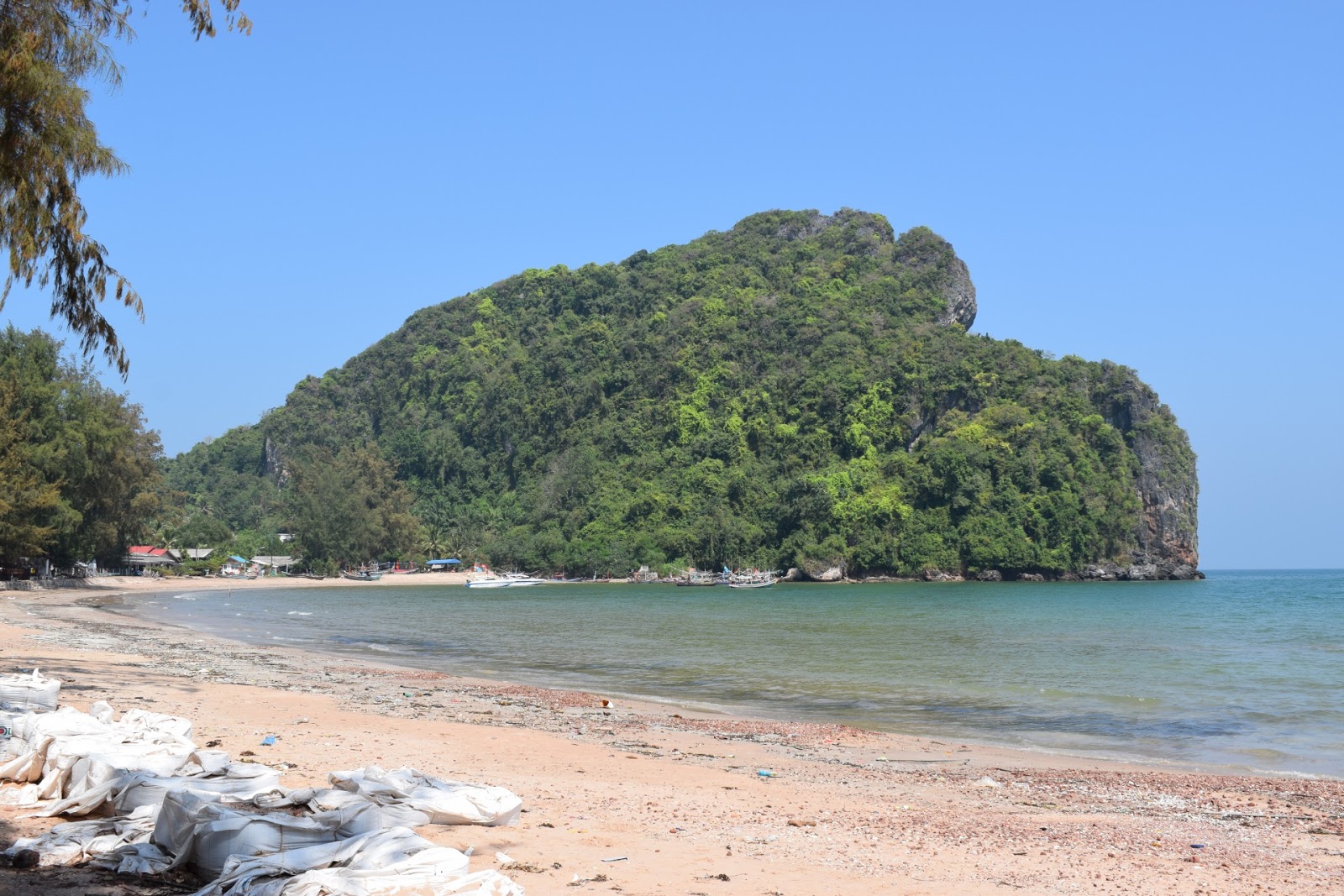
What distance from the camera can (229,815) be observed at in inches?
224

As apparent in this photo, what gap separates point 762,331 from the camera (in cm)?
13862

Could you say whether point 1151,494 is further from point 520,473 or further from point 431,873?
point 431,873

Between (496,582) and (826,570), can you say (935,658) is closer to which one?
(496,582)

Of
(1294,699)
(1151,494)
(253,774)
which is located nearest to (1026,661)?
(1294,699)

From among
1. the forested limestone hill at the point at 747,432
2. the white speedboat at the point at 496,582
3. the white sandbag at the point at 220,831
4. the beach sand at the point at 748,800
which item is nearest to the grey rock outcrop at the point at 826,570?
the forested limestone hill at the point at 747,432

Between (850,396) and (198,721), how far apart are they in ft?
373

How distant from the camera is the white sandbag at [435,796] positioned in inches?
271

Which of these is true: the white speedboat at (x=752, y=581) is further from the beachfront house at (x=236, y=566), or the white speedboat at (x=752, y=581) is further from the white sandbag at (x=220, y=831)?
the white sandbag at (x=220, y=831)

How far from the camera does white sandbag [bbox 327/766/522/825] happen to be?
6.89 metres

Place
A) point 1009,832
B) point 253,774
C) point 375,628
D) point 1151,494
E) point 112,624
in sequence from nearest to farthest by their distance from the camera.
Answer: point 253,774 → point 1009,832 → point 112,624 → point 375,628 → point 1151,494

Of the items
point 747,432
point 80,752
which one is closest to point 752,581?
point 747,432

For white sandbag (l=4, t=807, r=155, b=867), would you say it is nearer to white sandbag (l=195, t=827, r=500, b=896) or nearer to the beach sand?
the beach sand

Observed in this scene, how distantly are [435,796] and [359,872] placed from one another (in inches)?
76.1

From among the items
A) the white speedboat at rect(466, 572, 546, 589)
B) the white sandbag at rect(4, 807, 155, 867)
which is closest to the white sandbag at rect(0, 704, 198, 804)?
the white sandbag at rect(4, 807, 155, 867)
